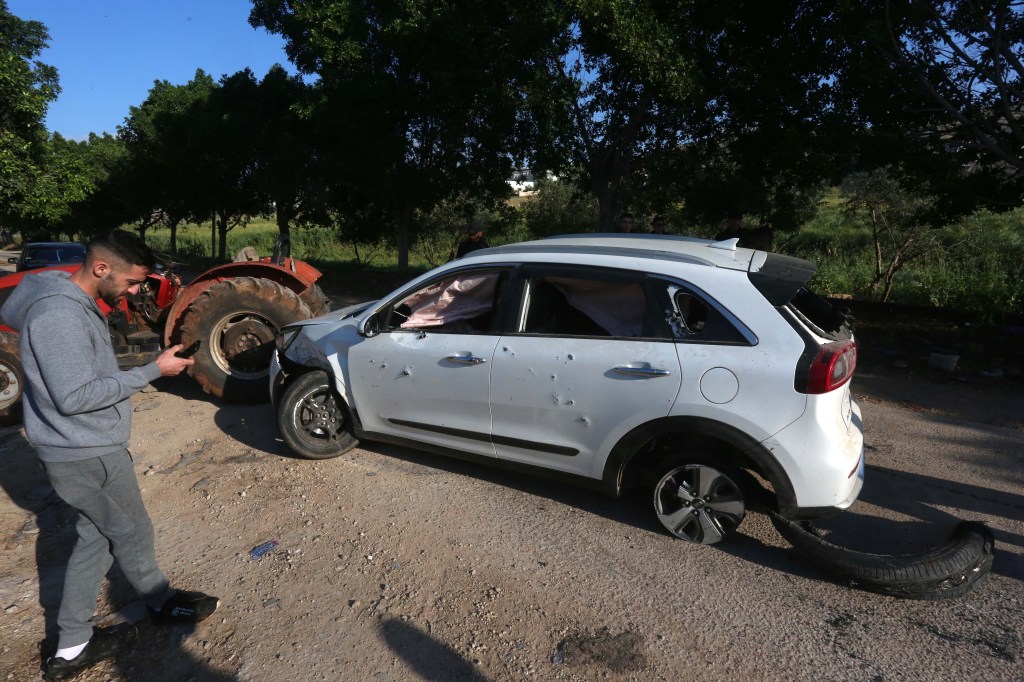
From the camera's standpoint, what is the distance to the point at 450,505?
4273 millimetres

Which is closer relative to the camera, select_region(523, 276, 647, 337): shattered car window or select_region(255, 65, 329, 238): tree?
select_region(523, 276, 647, 337): shattered car window

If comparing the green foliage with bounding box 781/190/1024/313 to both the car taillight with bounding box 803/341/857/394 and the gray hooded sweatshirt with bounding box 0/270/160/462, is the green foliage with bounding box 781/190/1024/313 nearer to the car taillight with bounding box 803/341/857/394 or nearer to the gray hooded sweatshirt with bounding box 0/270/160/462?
the car taillight with bounding box 803/341/857/394

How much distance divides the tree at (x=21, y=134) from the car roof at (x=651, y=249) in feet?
37.4

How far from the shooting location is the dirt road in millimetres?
2846

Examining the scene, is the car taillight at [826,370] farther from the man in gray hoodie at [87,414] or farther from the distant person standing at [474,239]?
the distant person standing at [474,239]

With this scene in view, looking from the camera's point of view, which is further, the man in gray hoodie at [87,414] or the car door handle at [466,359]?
the car door handle at [466,359]

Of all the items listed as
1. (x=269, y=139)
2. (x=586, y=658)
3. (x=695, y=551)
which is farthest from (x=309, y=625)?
(x=269, y=139)

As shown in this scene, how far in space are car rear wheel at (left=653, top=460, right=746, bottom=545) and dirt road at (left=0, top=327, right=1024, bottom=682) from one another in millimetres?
133

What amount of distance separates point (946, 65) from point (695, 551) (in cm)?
827

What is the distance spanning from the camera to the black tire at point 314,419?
192 inches

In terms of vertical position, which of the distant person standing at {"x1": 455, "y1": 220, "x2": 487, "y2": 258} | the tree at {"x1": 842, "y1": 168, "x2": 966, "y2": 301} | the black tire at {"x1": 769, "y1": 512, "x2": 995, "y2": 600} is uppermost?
A: the tree at {"x1": 842, "y1": 168, "x2": 966, "y2": 301}

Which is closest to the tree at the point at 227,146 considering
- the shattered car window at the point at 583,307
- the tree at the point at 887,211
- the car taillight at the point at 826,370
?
the tree at the point at 887,211

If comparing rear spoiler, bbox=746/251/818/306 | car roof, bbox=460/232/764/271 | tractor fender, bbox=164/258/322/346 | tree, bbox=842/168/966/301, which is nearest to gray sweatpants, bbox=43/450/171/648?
car roof, bbox=460/232/764/271

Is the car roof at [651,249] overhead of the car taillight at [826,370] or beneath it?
overhead
